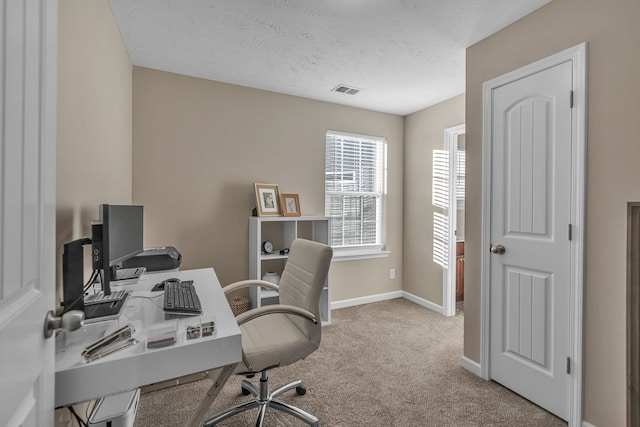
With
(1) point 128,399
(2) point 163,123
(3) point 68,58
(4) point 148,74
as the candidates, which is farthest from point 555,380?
(4) point 148,74

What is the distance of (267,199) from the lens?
320cm

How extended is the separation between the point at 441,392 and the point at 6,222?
7.86 feet

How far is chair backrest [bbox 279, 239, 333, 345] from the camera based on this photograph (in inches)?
66.8

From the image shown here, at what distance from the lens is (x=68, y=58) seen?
1275 mm

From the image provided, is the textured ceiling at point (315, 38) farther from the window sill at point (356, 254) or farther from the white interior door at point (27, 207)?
the window sill at point (356, 254)

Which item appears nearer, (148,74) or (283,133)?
(148,74)

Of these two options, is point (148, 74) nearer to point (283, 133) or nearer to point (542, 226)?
point (283, 133)

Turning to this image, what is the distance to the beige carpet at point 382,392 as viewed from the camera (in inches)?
72.0

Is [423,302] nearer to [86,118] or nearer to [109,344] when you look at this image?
[109,344]

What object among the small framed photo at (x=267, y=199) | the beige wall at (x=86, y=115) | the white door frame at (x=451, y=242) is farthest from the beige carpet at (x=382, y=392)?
the small framed photo at (x=267, y=199)

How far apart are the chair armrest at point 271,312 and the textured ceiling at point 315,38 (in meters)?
1.81

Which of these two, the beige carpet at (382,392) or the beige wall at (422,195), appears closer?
the beige carpet at (382,392)

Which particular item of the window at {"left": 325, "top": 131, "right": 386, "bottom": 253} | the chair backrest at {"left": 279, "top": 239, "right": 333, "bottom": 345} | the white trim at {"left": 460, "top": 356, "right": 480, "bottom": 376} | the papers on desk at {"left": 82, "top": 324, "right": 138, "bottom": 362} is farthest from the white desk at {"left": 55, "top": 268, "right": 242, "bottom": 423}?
the window at {"left": 325, "top": 131, "right": 386, "bottom": 253}

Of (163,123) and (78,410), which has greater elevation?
(163,123)
